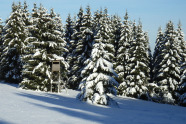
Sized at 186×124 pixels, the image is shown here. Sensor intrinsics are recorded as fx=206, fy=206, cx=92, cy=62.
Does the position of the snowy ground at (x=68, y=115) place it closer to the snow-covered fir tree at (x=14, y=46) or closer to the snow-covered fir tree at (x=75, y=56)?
the snow-covered fir tree at (x=75, y=56)

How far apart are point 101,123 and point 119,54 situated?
93.9 ft

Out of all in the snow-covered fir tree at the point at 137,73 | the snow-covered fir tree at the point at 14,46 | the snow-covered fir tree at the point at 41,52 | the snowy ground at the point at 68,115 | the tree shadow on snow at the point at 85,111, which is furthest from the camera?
the snow-covered fir tree at the point at 14,46

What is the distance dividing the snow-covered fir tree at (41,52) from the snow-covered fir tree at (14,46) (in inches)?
298

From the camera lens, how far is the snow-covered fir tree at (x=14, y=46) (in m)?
33.7

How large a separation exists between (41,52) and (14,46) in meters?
9.78

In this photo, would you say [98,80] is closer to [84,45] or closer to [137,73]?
[84,45]

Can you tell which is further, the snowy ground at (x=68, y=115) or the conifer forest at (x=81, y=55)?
the conifer forest at (x=81, y=55)

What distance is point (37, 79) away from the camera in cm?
2561

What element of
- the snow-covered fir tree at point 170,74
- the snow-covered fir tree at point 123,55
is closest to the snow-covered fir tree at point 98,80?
the snow-covered fir tree at point 123,55

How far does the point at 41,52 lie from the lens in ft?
85.1

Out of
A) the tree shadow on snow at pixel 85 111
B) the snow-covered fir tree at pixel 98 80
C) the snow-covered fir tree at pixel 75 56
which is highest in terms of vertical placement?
the snow-covered fir tree at pixel 75 56

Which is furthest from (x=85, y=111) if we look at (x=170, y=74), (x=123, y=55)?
(x=123, y=55)

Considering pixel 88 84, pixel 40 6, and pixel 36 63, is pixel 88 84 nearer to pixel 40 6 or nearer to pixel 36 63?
pixel 36 63

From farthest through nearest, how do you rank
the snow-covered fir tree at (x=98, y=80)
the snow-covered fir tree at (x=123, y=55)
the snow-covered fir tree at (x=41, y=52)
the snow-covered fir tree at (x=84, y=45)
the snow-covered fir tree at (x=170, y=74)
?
1. the snow-covered fir tree at (x=123, y=55)
2. the snow-covered fir tree at (x=170, y=74)
3. the snow-covered fir tree at (x=84, y=45)
4. the snow-covered fir tree at (x=41, y=52)
5. the snow-covered fir tree at (x=98, y=80)
